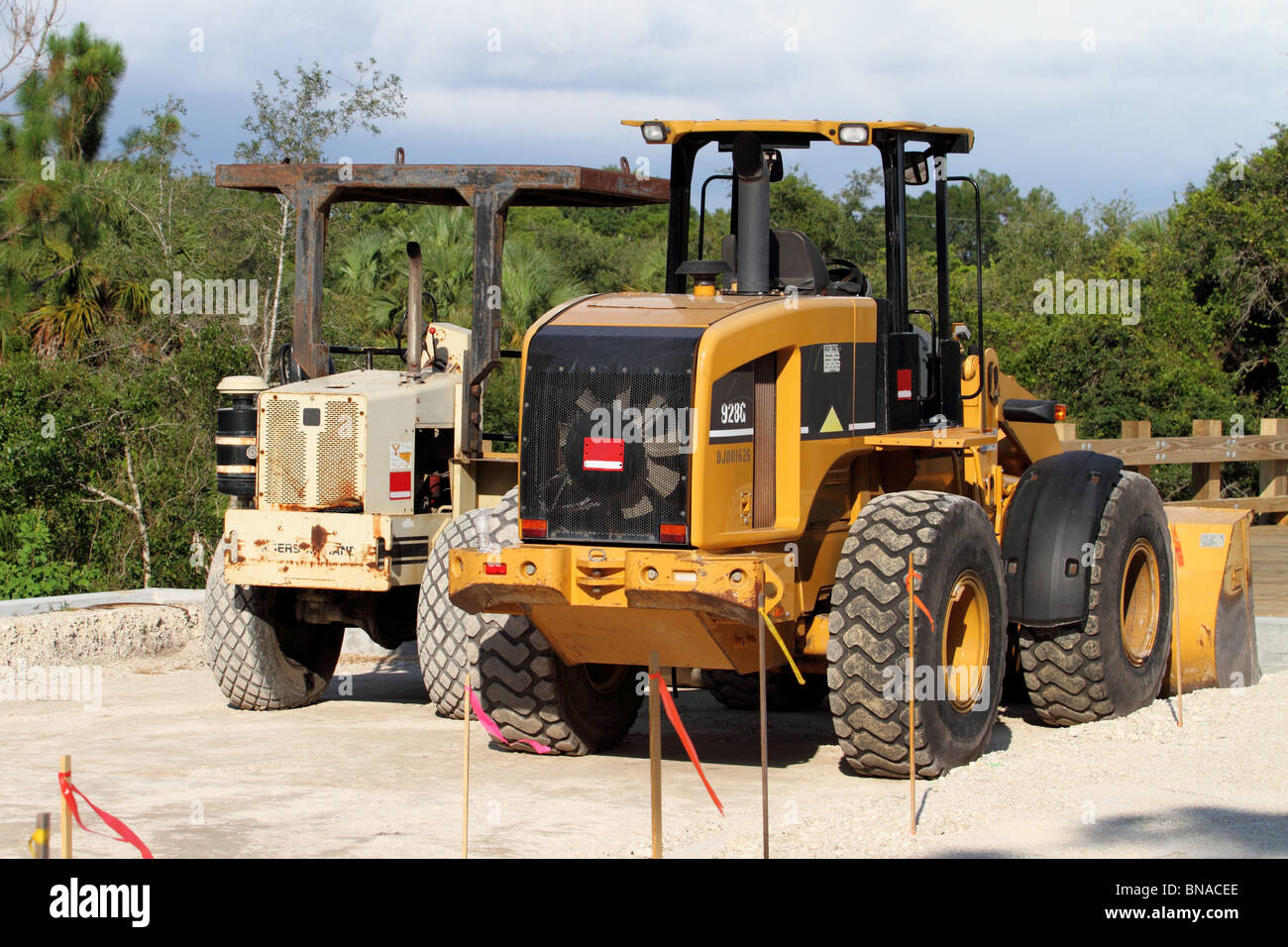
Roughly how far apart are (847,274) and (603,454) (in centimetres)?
244

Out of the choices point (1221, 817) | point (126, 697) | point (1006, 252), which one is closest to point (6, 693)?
point (126, 697)

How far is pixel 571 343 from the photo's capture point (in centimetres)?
802

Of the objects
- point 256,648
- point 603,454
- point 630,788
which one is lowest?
point 630,788

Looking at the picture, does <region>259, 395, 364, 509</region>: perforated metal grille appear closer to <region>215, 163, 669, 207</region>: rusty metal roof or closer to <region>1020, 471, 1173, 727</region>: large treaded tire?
<region>215, 163, 669, 207</region>: rusty metal roof

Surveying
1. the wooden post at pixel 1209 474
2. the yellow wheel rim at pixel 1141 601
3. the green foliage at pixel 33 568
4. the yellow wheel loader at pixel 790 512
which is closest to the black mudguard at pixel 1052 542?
the yellow wheel loader at pixel 790 512

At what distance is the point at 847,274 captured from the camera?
959 cm

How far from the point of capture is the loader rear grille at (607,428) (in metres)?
7.74

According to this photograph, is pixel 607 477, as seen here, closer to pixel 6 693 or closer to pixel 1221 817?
pixel 1221 817

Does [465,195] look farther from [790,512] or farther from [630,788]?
[630,788]

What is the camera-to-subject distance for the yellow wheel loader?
307 inches

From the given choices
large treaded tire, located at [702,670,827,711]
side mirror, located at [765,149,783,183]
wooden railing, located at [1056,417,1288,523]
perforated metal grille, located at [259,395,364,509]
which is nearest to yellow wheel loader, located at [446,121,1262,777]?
side mirror, located at [765,149,783,183]

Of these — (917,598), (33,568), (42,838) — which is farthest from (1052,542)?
(33,568)

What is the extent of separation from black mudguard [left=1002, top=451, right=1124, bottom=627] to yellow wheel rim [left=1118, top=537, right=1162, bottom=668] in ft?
2.26

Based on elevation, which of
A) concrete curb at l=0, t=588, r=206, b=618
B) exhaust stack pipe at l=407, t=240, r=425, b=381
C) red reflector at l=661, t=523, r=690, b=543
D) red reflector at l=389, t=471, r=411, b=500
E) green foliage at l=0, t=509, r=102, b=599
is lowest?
concrete curb at l=0, t=588, r=206, b=618
